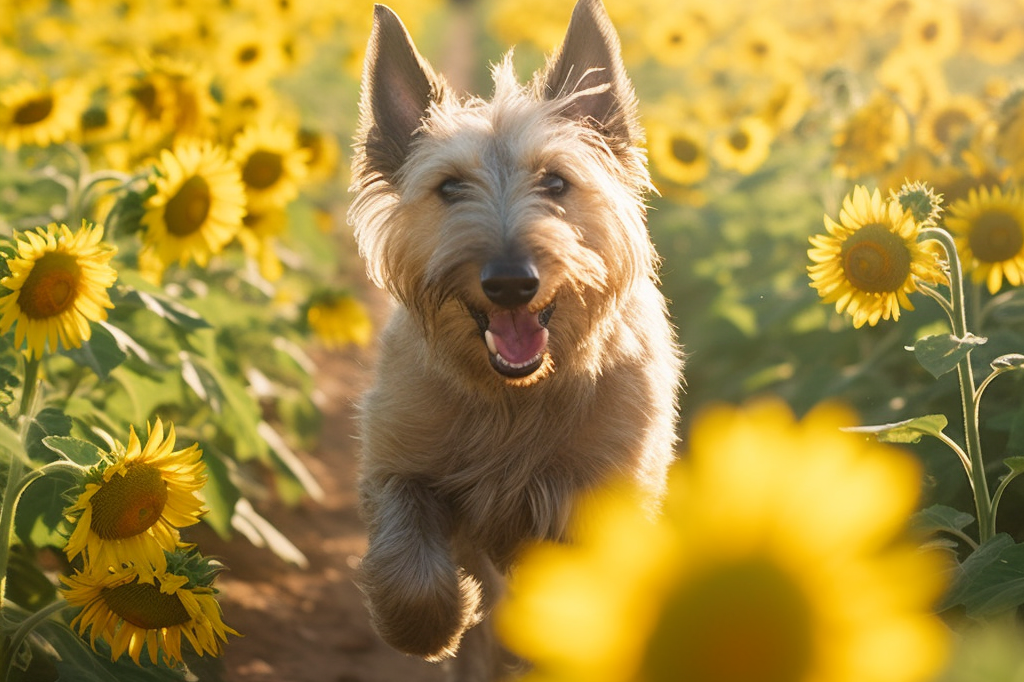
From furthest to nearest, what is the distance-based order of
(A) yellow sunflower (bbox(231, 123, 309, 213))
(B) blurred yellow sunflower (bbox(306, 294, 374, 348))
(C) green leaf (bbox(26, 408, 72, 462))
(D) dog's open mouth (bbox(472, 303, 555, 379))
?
(B) blurred yellow sunflower (bbox(306, 294, 374, 348)) < (A) yellow sunflower (bbox(231, 123, 309, 213)) < (D) dog's open mouth (bbox(472, 303, 555, 379)) < (C) green leaf (bbox(26, 408, 72, 462))

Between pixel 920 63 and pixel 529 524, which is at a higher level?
pixel 920 63

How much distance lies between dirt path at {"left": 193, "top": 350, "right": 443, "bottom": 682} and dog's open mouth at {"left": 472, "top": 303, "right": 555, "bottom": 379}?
148 centimetres

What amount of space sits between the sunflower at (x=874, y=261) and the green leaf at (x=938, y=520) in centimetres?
55

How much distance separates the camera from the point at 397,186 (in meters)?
3.71

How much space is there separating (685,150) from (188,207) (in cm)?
391

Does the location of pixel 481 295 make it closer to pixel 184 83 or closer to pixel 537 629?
pixel 537 629

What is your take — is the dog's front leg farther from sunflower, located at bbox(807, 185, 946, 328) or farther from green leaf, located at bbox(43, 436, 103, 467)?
sunflower, located at bbox(807, 185, 946, 328)

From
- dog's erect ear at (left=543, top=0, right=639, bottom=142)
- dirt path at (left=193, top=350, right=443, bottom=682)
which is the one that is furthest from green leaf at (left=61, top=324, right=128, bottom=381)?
dog's erect ear at (left=543, top=0, right=639, bottom=142)

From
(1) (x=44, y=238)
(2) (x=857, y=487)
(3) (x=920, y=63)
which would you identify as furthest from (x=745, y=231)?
(2) (x=857, y=487)

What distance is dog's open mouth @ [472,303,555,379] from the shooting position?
10.7 ft

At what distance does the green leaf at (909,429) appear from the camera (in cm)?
261

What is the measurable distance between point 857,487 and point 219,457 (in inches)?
136

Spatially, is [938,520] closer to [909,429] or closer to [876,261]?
[909,429]

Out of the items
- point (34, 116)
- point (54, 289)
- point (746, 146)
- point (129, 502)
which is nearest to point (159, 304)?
point (54, 289)
